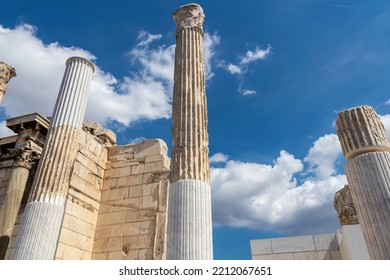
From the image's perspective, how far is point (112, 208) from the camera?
9867 millimetres

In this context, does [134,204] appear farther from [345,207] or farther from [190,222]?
[345,207]

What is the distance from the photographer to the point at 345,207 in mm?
11180

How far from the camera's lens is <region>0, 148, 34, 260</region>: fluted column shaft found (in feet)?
29.6

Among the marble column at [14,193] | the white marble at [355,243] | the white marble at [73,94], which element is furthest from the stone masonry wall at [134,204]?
the white marble at [355,243]

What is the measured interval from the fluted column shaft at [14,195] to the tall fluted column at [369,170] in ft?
29.7

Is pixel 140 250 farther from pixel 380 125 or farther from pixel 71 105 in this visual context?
pixel 380 125

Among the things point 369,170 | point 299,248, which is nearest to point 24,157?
point 369,170

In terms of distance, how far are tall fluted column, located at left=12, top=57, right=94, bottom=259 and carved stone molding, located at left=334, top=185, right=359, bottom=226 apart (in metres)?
9.31

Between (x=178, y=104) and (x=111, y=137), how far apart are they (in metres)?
4.96

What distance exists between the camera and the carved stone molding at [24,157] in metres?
10.1

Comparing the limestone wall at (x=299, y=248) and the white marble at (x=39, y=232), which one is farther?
the limestone wall at (x=299, y=248)

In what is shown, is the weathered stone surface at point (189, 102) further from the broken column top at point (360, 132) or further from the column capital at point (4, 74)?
the column capital at point (4, 74)

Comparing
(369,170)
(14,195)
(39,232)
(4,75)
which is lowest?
(39,232)

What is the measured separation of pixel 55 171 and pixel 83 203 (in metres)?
1.78
